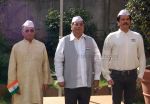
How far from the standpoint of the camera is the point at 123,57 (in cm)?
724

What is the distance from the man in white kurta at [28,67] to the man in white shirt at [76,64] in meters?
0.29

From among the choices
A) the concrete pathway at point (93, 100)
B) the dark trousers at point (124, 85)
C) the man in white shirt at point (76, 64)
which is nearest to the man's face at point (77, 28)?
the man in white shirt at point (76, 64)

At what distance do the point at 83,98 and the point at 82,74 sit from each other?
0.34 m

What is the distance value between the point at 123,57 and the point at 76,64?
76 cm

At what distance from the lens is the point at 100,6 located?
16953mm

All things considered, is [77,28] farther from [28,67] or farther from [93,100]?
[93,100]

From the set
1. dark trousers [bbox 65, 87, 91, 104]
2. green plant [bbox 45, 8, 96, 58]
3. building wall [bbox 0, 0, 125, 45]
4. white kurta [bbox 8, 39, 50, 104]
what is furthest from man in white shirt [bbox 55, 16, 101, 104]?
building wall [bbox 0, 0, 125, 45]

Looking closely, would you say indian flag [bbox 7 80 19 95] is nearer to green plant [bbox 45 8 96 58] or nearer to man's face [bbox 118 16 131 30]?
man's face [bbox 118 16 131 30]

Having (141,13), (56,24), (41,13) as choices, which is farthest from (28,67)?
(41,13)

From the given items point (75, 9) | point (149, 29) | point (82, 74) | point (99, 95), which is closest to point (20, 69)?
point (82, 74)

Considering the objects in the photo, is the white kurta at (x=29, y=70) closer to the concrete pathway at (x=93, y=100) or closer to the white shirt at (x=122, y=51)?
the white shirt at (x=122, y=51)

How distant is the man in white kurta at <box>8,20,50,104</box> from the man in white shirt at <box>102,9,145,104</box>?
915mm

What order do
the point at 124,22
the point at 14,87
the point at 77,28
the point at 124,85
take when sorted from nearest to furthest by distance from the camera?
the point at 77,28 → the point at 14,87 → the point at 124,22 → the point at 124,85

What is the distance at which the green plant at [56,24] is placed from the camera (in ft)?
50.5
